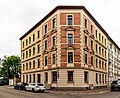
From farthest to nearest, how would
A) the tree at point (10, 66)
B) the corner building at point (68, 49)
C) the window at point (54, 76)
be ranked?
the tree at point (10, 66), the window at point (54, 76), the corner building at point (68, 49)

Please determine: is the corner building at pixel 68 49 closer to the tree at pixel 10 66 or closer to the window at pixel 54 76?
the window at pixel 54 76

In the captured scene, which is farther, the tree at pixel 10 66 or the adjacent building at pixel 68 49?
the tree at pixel 10 66

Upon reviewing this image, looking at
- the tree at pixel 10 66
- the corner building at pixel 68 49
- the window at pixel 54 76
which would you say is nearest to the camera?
the corner building at pixel 68 49

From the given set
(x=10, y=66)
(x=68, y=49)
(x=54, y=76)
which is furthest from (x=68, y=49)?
(x=10, y=66)

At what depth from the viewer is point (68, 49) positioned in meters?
42.9

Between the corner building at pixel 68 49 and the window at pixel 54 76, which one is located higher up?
the corner building at pixel 68 49

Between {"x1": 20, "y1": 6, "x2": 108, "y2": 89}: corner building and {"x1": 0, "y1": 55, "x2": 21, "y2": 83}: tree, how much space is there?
51957 mm

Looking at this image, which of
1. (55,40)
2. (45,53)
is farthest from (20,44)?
(55,40)

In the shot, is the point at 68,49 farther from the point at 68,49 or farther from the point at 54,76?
the point at 54,76

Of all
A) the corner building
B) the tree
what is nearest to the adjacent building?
the corner building

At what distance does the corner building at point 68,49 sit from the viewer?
42.4 m

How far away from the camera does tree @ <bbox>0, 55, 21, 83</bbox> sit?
104 meters

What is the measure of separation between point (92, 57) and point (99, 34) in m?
8.56

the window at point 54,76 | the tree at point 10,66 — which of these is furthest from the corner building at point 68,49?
the tree at point 10,66
